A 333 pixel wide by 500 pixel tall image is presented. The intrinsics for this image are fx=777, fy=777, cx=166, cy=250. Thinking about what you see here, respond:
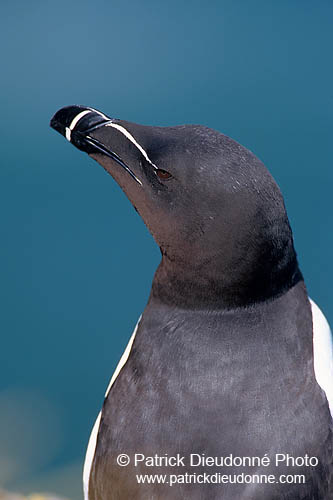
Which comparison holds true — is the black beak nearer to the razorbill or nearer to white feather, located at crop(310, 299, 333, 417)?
the razorbill

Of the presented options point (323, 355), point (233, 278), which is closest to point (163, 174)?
point (233, 278)

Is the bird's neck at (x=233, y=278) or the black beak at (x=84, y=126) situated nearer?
the bird's neck at (x=233, y=278)

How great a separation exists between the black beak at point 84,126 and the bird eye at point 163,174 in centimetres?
6

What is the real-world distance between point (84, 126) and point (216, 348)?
1.26ft

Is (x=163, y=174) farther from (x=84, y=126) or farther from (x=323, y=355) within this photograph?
(x=323, y=355)

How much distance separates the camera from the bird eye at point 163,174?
3.48 ft

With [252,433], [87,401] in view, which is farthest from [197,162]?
[87,401]

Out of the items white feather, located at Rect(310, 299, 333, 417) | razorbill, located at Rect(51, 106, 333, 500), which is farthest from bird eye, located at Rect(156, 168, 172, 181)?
white feather, located at Rect(310, 299, 333, 417)

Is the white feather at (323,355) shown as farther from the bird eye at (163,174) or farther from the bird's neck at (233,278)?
the bird eye at (163,174)

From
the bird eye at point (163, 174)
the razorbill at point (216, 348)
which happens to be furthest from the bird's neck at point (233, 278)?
the bird eye at point (163, 174)

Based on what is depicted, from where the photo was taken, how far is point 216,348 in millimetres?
1098

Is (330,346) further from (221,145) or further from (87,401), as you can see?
(87,401)

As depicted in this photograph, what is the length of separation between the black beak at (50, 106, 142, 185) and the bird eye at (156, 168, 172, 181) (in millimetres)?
63

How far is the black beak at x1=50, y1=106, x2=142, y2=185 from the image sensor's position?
45.3 inches
